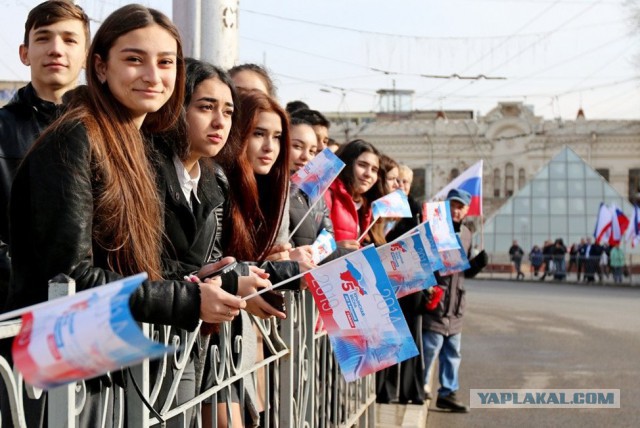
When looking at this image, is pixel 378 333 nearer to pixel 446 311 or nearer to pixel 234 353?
pixel 234 353

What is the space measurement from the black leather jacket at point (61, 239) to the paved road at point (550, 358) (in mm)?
5314

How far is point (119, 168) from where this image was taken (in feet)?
8.64

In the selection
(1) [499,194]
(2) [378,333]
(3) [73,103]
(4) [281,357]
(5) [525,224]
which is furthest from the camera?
(1) [499,194]

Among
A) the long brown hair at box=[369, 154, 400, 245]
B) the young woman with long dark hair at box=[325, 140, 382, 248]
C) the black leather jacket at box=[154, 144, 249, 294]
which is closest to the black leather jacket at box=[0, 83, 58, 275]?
the black leather jacket at box=[154, 144, 249, 294]

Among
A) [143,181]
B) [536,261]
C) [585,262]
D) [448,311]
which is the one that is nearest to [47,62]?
[143,181]

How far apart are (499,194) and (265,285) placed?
71.7 metres

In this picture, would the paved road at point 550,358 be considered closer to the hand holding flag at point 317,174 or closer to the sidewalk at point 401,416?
the sidewalk at point 401,416

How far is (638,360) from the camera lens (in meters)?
11.2

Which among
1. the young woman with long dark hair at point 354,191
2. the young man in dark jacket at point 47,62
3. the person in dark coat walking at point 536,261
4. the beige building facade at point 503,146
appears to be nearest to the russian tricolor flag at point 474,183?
the young woman with long dark hair at point 354,191

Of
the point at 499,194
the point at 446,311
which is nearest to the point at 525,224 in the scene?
the point at 499,194

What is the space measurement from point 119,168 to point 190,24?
427cm

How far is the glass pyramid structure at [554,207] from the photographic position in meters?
47.6

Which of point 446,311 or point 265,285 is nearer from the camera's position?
point 265,285

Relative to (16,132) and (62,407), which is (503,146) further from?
(62,407)
